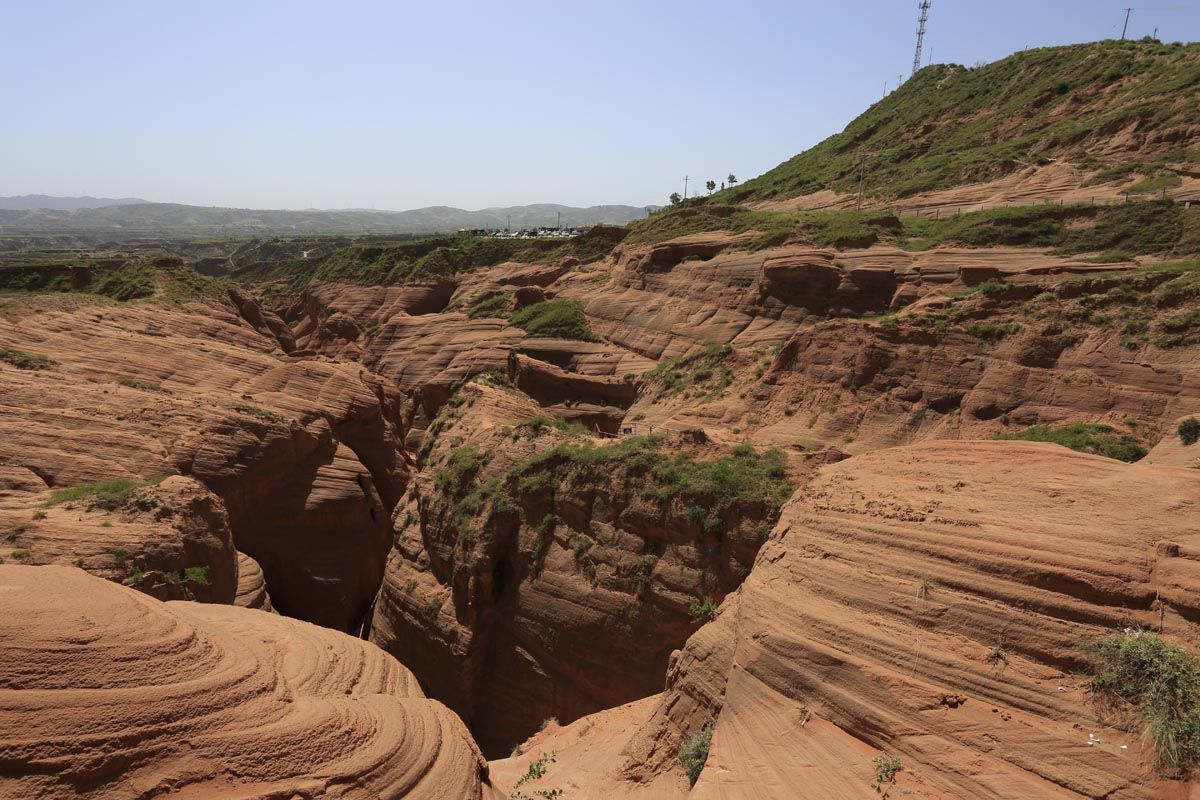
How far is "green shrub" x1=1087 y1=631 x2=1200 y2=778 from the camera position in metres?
6.73

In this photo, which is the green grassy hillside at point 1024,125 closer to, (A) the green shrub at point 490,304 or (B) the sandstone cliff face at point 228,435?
(A) the green shrub at point 490,304

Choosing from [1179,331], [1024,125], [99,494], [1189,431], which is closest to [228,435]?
[99,494]

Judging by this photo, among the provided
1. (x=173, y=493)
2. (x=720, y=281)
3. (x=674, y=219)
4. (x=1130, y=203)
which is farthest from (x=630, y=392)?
(x=1130, y=203)

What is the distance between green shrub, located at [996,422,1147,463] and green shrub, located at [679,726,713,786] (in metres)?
12.5

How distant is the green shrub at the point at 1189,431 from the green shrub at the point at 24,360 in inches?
1396

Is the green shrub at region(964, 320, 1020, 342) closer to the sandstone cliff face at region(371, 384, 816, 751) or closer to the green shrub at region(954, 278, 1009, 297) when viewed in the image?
the green shrub at region(954, 278, 1009, 297)

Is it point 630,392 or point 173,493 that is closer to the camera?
point 173,493

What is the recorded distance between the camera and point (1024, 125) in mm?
53188

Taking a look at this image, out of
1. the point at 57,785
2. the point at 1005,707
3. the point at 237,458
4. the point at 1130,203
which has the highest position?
the point at 1130,203

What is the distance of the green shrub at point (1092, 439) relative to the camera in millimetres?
18109

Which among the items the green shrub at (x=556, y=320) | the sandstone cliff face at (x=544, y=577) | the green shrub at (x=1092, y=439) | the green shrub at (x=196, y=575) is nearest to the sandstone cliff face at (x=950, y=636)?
the sandstone cliff face at (x=544, y=577)

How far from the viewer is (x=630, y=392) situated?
35469mm

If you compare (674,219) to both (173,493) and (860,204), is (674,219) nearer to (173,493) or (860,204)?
(860,204)

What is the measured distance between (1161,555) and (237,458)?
26205 millimetres
